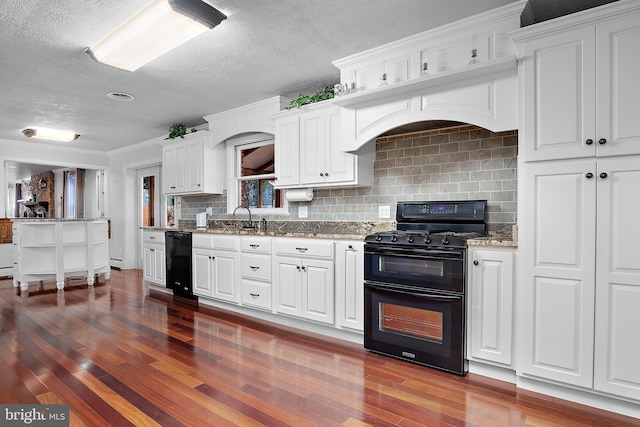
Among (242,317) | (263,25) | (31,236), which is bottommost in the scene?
(242,317)

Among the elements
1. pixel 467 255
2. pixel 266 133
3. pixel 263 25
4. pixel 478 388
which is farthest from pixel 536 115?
A: pixel 266 133

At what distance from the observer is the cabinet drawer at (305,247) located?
10.5ft

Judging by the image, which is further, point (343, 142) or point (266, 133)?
point (266, 133)

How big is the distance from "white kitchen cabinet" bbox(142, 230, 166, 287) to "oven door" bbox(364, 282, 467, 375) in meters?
3.25

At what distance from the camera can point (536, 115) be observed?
2.20 metres

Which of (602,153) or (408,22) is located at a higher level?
(408,22)

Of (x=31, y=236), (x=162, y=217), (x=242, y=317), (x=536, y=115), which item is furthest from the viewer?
(x=162, y=217)

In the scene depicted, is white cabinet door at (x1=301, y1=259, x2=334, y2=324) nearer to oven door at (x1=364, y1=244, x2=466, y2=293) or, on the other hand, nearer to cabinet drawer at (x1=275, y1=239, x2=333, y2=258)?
Result: cabinet drawer at (x1=275, y1=239, x2=333, y2=258)

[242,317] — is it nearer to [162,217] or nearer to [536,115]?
[536,115]

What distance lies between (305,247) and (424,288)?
116cm

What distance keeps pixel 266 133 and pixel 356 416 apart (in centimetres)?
327

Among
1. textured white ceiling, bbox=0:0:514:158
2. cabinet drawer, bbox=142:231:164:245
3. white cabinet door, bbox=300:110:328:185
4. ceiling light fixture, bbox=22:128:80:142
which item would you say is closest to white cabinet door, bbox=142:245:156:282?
cabinet drawer, bbox=142:231:164:245

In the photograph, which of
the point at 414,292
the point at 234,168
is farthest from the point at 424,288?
the point at 234,168

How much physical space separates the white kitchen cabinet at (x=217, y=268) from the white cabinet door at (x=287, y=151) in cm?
85
